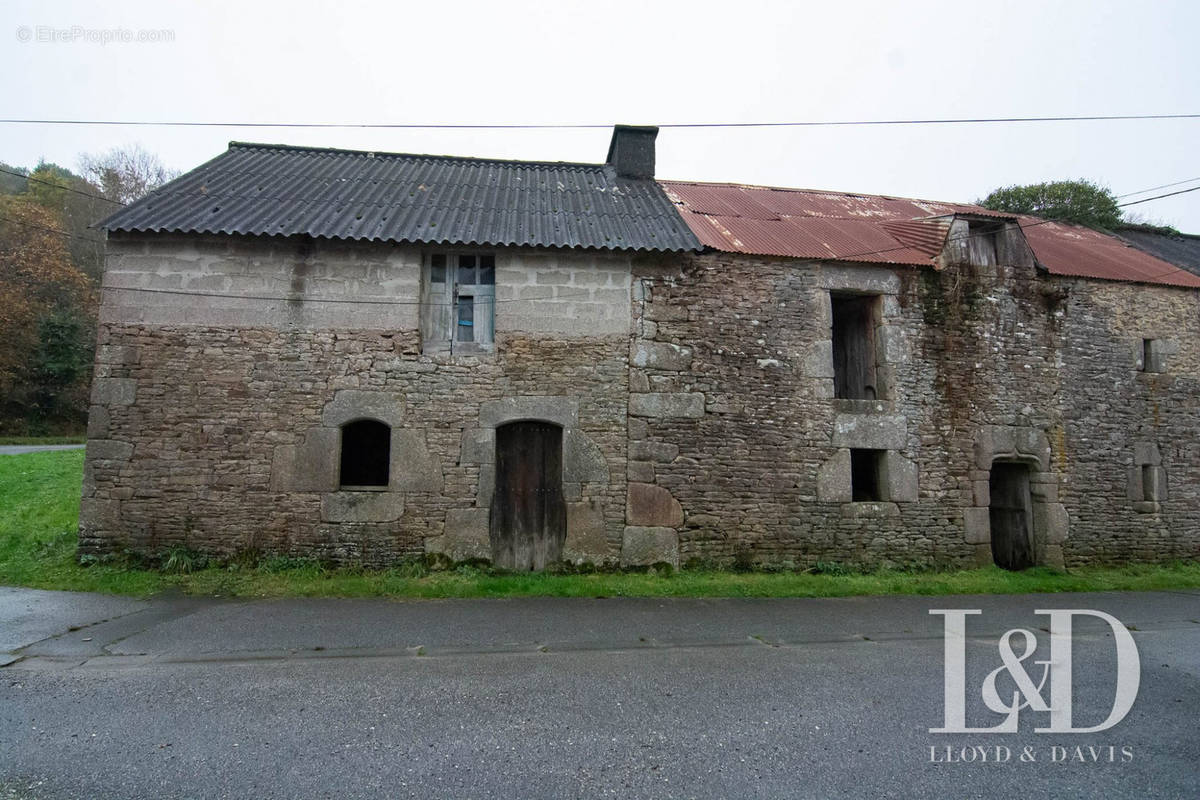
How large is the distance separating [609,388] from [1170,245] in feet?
47.6

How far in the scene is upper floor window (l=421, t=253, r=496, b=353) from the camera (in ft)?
28.8

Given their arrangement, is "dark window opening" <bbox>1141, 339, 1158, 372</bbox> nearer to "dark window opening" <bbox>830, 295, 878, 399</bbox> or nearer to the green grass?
the green grass

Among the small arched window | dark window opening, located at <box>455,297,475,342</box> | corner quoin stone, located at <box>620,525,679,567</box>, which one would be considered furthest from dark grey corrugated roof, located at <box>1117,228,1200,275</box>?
the small arched window

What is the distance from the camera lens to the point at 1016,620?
273 inches

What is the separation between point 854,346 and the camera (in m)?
10.3

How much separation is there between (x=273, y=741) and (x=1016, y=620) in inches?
296

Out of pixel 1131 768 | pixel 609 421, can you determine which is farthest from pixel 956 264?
pixel 1131 768

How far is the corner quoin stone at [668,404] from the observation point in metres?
8.70

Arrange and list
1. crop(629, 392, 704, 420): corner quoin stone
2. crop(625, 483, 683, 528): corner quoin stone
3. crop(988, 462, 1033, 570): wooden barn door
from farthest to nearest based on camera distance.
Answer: crop(988, 462, 1033, 570): wooden barn door, crop(629, 392, 704, 420): corner quoin stone, crop(625, 483, 683, 528): corner quoin stone

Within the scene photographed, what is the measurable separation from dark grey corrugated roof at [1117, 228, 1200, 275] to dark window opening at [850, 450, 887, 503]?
7962mm

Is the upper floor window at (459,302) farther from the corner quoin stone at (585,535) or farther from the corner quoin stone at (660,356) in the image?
the corner quoin stone at (585,535)

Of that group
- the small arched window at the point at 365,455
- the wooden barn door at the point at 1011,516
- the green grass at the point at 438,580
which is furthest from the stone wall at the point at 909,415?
the small arched window at the point at 365,455

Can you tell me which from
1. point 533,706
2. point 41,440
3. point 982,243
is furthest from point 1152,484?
point 41,440

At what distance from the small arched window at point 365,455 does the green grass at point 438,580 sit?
159cm
